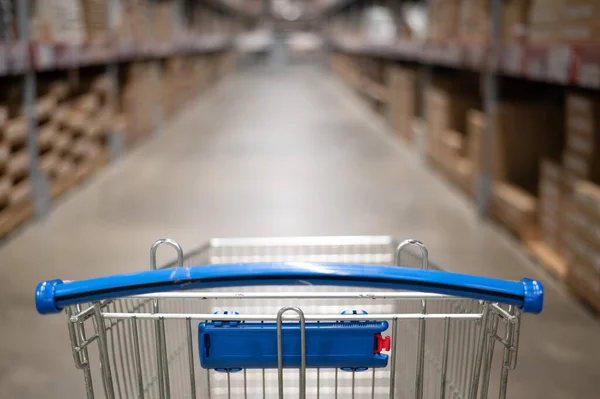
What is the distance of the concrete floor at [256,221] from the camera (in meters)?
2.37

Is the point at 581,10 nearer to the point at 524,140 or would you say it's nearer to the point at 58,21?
the point at 524,140

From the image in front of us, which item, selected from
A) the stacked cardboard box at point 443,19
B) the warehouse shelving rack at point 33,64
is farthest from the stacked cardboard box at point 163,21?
the stacked cardboard box at point 443,19

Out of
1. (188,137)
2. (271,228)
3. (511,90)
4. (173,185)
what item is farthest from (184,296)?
(188,137)

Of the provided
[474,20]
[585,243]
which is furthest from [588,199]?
[474,20]

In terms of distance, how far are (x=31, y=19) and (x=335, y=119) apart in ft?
19.4

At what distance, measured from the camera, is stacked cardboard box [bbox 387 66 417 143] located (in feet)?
24.7

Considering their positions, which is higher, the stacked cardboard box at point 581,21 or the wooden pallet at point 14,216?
the stacked cardboard box at point 581,21

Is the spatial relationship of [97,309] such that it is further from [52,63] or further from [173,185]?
[173,185]

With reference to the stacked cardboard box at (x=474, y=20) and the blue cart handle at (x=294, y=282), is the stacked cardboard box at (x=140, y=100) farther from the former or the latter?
the blue cart handle at (x=294, y=282)

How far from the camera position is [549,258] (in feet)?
10.8

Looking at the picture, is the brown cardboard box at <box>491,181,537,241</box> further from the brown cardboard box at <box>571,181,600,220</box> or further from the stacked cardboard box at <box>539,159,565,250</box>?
the brown cardboard box at <box>571,181,600,220</box>

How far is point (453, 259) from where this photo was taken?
344 centimetres

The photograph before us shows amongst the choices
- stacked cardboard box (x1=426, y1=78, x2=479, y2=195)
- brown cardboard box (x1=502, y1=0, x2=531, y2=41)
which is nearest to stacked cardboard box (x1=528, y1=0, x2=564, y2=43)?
brown cardboard box (x1=502, y1=0, x2=531, y2=41)

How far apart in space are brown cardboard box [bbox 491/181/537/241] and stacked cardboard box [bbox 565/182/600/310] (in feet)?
2.22
